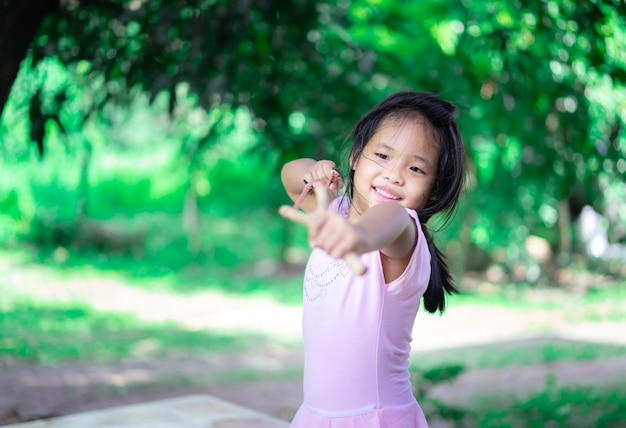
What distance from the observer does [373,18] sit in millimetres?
4148

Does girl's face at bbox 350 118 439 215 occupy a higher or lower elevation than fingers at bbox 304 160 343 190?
higher

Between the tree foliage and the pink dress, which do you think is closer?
the pink dress

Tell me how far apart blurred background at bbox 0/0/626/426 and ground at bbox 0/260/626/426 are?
0.14 ft

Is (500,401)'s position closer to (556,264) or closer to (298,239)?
(556,264)

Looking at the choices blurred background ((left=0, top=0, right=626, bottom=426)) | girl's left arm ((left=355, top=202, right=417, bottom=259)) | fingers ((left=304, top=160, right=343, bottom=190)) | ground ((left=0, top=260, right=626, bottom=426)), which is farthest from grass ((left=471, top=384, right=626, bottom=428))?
girl's left arm ((left=355, top=202, right=417, bottom=259))

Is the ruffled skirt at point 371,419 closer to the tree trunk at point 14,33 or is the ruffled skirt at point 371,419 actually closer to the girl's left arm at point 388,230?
the girl's left arm at point 388,230

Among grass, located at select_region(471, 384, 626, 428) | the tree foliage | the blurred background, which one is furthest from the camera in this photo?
grass, located at select_region(471, 384, 626, 428)

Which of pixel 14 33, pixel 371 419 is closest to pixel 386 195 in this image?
pixel 371 419

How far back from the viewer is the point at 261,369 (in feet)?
18.7

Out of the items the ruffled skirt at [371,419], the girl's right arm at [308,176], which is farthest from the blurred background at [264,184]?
the ruffled skirt at [371,419]

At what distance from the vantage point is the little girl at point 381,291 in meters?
1.51

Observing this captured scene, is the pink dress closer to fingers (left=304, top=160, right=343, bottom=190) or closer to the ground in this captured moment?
fingers (left=304, top=160, right=343, bottom=190)

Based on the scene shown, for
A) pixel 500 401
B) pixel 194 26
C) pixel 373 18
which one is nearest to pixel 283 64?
pixel 194 26

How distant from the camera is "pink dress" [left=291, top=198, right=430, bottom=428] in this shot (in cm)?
151
